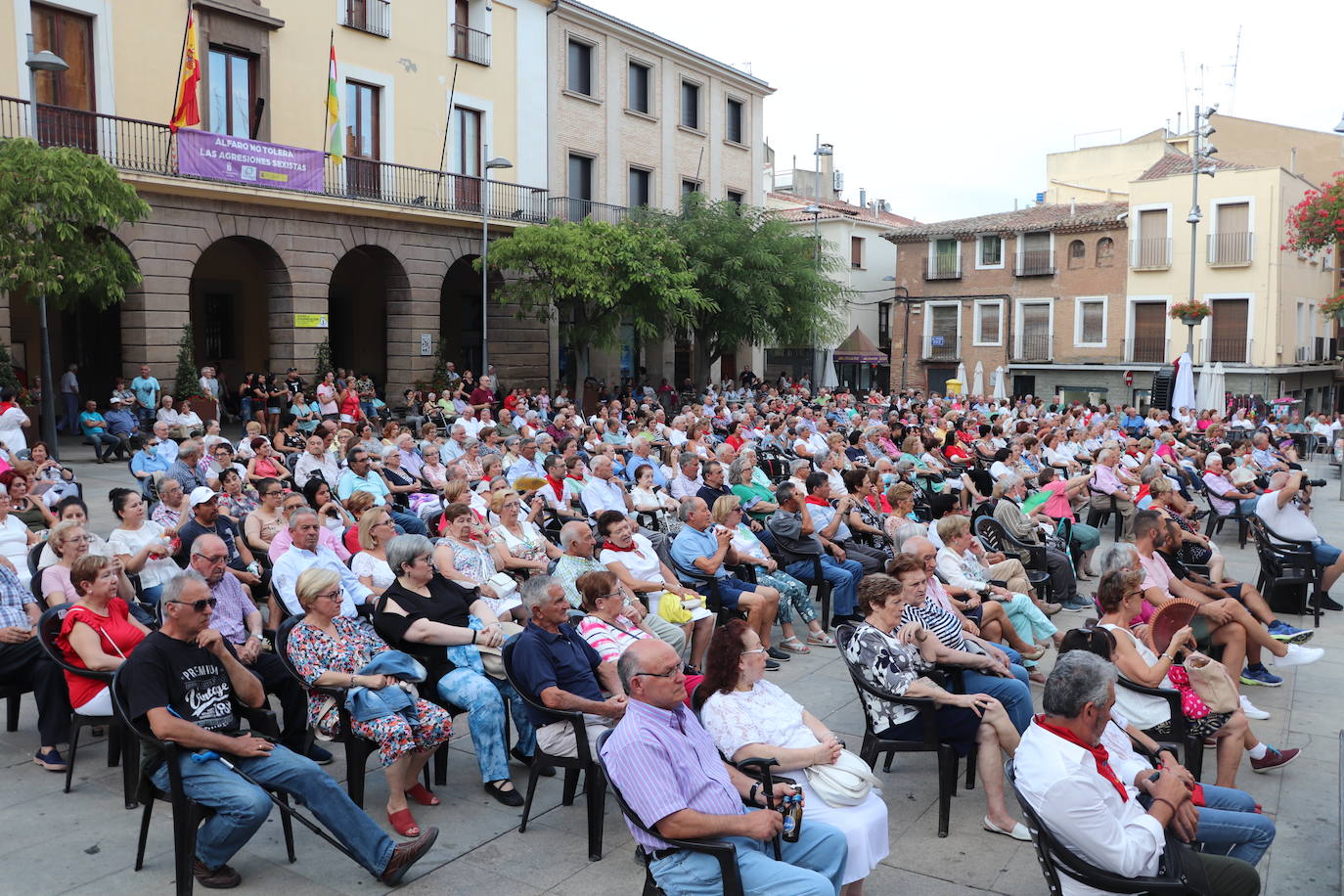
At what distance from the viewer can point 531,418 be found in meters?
17.4

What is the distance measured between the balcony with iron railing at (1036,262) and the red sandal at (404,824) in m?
38.3

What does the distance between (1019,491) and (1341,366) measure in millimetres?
39378

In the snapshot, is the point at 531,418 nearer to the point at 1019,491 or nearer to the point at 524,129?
the point at 1019,491

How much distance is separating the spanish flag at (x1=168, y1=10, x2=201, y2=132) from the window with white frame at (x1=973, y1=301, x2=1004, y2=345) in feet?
99.0

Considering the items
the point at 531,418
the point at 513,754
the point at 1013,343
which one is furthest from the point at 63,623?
the point at 1013,343

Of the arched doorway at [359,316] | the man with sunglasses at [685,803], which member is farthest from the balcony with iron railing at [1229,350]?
the man with sunglasses at [685,803]

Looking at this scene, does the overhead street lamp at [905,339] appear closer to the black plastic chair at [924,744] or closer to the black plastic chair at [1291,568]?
the black plastic chair at [1291,568]

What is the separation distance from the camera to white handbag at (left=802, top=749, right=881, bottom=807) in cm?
412

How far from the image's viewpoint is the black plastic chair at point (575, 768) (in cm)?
461

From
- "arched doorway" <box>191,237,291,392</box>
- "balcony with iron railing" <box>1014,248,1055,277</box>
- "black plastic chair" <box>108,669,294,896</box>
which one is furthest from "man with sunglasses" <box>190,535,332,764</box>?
"balcony with iron railing" <box>1014,248,1055,277</box>

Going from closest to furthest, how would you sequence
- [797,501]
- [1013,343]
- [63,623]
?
[63,623], [797,501], [1013,343]

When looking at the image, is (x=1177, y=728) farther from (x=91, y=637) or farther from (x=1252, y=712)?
(x=91, y=637)

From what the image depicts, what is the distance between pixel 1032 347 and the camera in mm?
39844

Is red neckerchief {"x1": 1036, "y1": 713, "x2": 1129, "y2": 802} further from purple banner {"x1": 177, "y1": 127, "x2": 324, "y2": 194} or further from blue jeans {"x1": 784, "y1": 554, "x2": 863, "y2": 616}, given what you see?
purple banner {"x1": 177, "y1": 127, "x2": 324, "y2": 194}
